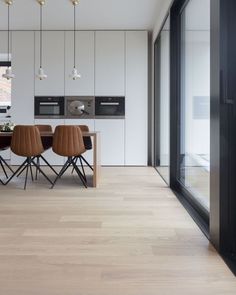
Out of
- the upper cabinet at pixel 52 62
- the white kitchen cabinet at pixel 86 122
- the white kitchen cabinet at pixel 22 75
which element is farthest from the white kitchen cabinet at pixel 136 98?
the white kitchen cabinet at pixel 22 75

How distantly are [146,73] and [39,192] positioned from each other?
12.5 ft

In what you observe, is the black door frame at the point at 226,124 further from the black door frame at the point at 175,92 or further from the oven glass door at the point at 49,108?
the oven glass door at the point at 49,108

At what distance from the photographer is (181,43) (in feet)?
13.9

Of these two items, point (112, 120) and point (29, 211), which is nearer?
point (29, 211)

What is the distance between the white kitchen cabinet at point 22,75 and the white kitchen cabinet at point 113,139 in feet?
4.98

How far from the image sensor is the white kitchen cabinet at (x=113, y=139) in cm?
694

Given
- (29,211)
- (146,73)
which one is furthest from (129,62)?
(29,211)

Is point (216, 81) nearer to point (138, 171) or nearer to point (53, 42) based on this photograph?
point (138, 171)

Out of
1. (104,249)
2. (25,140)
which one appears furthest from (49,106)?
(104,249)

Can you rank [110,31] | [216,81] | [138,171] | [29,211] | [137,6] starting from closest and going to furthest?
1. [216,81]
2. [29,211]
3. [137,6]
4. [138,171]
5. [110,31]

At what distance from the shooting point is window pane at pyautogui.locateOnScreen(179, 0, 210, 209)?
304 cm

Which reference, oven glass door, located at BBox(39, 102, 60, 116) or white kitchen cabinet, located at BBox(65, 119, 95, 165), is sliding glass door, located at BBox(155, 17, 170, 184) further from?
oven glass door, located at BBox(39, 102, 60, 116)

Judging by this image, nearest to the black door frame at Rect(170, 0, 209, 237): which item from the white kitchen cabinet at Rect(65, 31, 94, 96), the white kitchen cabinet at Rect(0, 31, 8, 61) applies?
the white kitchen cabinet at Rect(65, 31, 94, 96)

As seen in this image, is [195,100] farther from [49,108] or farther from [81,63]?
[49,108]
